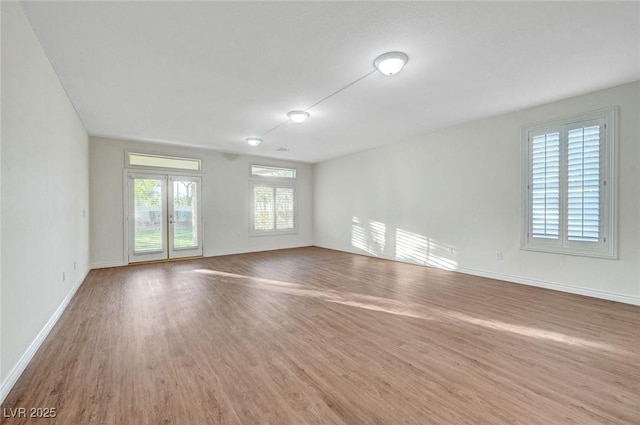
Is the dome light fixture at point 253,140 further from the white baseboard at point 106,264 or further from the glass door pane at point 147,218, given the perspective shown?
the white baseboard at point 106,264

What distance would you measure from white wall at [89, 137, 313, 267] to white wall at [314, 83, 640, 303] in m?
1.86

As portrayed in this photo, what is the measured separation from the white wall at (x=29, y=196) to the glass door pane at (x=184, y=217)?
2.91 m

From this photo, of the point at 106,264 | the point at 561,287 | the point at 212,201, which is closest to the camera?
the point at 561,287

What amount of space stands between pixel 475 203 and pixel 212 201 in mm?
6186

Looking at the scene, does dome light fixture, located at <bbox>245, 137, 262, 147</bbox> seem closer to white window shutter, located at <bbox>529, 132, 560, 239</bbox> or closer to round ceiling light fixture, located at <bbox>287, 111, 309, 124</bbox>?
round ceiling light fixture, located at <bbox>287, 111, 309, 124</bbox>

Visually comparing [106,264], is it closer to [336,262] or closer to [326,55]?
[336,262]

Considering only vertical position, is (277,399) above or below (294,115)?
below

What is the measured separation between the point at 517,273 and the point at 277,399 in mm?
4480

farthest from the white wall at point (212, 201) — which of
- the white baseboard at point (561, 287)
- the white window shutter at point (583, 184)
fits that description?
the white window shutter at point (583, 184)

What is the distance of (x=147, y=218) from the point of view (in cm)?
620

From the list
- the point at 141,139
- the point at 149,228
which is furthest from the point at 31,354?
the point at 141,139

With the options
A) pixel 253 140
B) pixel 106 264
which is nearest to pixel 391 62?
pixel 253 140

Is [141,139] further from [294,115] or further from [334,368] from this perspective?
[334,368]

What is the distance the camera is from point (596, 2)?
82.0 inches
